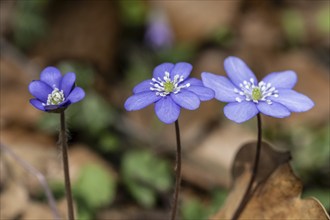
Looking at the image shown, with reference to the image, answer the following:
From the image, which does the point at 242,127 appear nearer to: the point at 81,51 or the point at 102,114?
the point at 102,114

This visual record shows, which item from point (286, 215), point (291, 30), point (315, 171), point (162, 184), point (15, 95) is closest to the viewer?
point (286, 215)

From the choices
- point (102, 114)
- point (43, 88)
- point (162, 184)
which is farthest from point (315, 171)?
point (43, 88)

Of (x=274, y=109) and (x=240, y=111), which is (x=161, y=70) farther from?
(x=274, y=109)

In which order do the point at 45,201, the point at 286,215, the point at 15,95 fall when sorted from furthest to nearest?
the point at 15,95, the point at 45,201, the point at 286,215

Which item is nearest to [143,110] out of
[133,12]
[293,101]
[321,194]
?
[133,12]

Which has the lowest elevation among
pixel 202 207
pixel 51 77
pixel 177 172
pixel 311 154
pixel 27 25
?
pixel 202 207

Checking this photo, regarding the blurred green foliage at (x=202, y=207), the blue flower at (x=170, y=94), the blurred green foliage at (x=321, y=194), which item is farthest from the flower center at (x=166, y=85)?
the blurred green foliage at (x=321, y=194)

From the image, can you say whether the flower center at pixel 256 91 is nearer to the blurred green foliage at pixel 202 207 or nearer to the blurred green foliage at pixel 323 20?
the blurred green foliage at pixel 202 207
